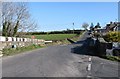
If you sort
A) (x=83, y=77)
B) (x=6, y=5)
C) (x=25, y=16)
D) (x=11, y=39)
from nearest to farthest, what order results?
(x=83, y=77), (x=11, y=39), (x=6, y=5), (x=25, y=16)

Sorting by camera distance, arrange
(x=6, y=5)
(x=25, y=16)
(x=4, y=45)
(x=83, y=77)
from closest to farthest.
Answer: (x=83, y=77), (x=4, y=45), (x=6, y=5), (x=25, y=16)

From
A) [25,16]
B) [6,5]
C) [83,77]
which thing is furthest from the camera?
[25,16]

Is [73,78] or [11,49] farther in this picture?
[11,49]

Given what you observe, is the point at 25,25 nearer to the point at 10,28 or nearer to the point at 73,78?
the point at 10,28

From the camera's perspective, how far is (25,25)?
61.3 metres

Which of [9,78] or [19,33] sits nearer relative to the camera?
[9,78]

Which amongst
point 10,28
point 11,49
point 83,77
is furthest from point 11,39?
point 10,28

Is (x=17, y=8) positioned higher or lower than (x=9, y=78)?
higher

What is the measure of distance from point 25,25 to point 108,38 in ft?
63.6

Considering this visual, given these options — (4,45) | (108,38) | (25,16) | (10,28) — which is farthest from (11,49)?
(25,16)

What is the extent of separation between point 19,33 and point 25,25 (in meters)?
2.02

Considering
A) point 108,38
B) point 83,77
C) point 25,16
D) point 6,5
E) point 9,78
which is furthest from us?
point 25,16

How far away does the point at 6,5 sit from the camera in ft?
182

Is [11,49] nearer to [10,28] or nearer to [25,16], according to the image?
[10,28]
